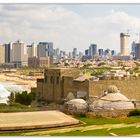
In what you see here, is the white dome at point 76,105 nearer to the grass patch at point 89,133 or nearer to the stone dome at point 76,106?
the stone dome at point 76,106

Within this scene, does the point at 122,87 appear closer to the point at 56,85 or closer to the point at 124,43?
the point at 56,85

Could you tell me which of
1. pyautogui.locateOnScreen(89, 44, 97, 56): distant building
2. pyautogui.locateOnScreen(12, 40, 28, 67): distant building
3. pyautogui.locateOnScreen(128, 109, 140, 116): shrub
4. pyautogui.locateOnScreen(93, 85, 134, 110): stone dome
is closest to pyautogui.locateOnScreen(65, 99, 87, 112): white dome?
pyautogui.locateOnScreen(93, 85, 134, 110): stone dome

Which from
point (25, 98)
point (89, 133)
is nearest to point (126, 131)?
point (89, 133)

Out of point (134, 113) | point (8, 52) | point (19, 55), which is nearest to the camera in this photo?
point (134, 113)

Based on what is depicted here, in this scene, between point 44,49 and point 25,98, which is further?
point 25,98

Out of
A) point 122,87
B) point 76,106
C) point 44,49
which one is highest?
point 44,49

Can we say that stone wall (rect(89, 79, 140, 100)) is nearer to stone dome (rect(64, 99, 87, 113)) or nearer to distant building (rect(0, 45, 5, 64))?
stone dome (rect(64, 99, 87, 113))

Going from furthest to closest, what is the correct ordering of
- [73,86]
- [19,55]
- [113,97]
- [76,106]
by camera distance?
[73,86] < [19,55] < [113,97] < [76,106]
